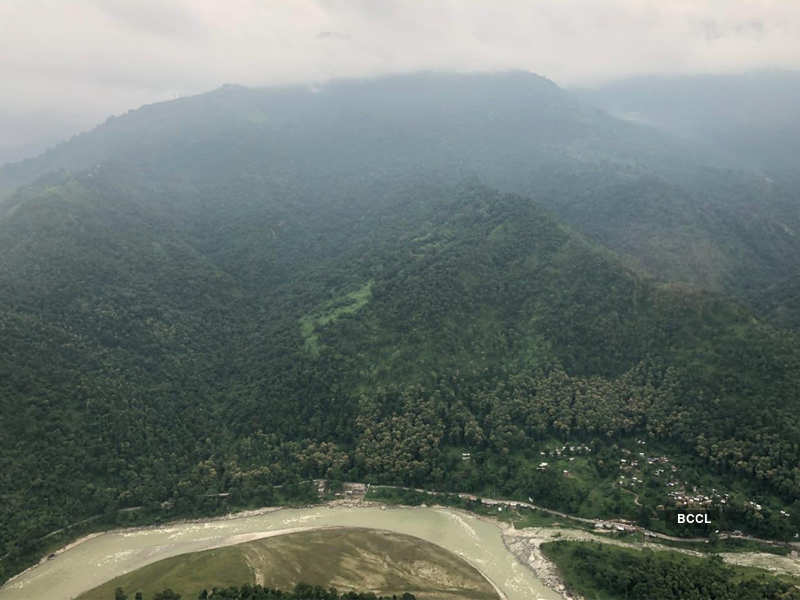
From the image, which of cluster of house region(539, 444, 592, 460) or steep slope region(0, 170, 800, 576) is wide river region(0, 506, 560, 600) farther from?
cluster of house region(539, 444, 592, 460)

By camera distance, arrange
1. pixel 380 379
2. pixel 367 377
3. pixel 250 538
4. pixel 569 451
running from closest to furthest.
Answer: pixel 250 538 < pixel 569 451 < pixel 380 379 < pixel 367 377

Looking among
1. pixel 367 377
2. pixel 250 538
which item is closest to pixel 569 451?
pixel 367 377

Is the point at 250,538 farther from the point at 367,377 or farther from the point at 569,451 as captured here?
the point at 569,451

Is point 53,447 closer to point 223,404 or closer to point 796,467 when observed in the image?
point 223,404

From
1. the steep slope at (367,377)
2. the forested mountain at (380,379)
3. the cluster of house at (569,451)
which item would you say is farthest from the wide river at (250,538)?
A: the cluster of house at (569,451)

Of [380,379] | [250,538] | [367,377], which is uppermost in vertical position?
[367,377]

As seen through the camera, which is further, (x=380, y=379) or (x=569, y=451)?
(x=380, y=379)

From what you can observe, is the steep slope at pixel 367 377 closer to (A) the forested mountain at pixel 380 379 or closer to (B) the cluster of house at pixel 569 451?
(A) the forested mountain at pixel 380 379
